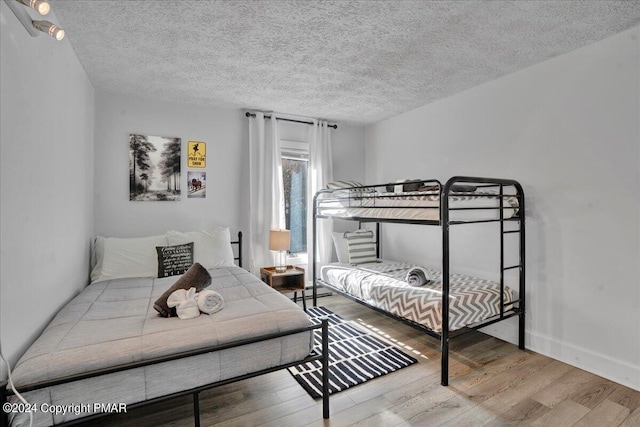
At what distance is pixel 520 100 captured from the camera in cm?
290

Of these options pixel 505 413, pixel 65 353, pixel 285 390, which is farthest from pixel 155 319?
pixel 505 413

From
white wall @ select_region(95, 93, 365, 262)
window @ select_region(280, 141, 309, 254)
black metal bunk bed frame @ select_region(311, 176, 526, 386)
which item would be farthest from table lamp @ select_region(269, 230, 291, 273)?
black metal bunk bed frame @ select_region(311, 176, 526, 386)

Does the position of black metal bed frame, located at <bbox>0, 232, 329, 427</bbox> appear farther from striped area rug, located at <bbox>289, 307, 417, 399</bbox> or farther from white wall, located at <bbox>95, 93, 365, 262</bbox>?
white wall, located at <bbox>95, 93, 365, 262</bbox>

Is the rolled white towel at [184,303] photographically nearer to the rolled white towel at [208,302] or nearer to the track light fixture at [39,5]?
the rolled white towel at [208,302]

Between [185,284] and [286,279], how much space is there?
2006 millimetres

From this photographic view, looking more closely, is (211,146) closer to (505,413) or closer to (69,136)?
(69,136)

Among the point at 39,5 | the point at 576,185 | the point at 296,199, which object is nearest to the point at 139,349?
the point at 39,5

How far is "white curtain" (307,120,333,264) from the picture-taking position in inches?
174

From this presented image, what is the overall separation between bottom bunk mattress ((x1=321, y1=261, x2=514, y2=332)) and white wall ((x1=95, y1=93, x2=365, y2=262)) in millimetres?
1670

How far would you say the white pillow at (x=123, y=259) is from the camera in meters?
2.93

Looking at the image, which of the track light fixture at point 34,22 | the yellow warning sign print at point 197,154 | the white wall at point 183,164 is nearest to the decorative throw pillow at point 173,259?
the white wall at point 183,164

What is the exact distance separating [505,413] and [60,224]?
10.3 feet

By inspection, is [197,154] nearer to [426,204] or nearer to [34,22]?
[34,22]

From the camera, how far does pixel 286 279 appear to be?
158 inches
